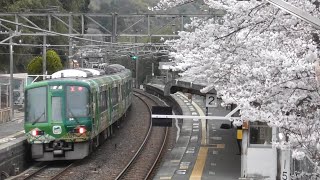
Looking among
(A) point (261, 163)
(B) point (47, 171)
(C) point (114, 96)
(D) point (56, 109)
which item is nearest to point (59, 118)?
(D) point (56, 109)

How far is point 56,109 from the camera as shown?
1538cm

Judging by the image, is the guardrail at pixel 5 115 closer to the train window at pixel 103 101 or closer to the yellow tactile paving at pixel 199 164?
the train window at pixel 103 101

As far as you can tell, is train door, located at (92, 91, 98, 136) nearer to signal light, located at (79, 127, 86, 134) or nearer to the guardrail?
signal light, located at (79, 127, 86, 134)

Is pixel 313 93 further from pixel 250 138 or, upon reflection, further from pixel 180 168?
pixel 180 168

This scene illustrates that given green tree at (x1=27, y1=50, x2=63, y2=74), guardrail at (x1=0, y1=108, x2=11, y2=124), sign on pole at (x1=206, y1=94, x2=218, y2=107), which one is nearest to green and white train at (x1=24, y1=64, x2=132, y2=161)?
sign on pole at (x1=206, y1=94, x2=218, y2=107)

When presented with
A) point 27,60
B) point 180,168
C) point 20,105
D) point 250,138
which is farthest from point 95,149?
point 27,60

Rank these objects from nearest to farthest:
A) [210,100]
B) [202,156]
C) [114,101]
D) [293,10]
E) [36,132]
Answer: [293,10] → [36,132] → [202,156] → [210,100] → [114,101]

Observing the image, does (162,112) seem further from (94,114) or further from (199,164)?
(94,114)

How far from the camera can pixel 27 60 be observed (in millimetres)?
43250

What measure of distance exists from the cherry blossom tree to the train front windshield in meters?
8.34

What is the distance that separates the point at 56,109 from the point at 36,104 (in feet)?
1.90

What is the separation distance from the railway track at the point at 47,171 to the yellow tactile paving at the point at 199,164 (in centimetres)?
359

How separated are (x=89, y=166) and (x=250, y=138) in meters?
5.62

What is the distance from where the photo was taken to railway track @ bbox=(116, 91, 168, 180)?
1463 cm
